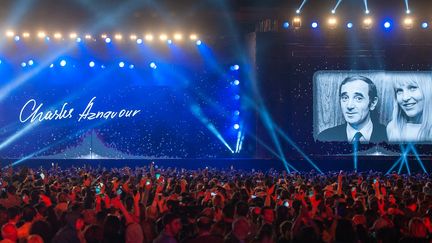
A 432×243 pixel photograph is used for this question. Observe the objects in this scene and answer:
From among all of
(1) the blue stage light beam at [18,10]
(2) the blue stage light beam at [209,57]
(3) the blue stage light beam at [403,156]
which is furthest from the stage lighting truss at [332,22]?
(1) the blue stage light beam at [18,10]

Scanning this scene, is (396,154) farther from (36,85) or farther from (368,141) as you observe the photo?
(36,85)

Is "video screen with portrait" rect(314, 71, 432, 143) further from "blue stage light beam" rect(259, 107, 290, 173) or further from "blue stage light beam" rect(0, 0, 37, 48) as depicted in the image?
"blue stage light beam" rect(0, 0, 37, 48)

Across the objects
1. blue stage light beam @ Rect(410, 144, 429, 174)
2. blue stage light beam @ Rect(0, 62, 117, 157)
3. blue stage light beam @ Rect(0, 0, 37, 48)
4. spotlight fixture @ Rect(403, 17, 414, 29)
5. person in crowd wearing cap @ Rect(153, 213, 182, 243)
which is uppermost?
blue stage light beam @ Rect(0, 0, 37, 48)

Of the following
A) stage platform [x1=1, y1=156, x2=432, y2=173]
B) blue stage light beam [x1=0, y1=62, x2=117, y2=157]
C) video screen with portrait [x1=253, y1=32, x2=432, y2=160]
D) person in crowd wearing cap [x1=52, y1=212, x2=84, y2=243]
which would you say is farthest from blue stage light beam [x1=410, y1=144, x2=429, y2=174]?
person in crowd wearing cap [x1=52, y1=212, x2=84, y2=243]

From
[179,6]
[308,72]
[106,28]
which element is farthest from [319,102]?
[106,28]

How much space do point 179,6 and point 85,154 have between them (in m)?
6.46

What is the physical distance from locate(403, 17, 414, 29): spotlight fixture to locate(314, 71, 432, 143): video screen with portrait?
5.49ft

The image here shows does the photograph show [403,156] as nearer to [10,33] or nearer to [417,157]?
[417,157]

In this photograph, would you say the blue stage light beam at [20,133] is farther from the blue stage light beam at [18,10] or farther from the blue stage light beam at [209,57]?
the blue stage light beam at [209,57]

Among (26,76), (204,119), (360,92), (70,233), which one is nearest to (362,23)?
(360,92)

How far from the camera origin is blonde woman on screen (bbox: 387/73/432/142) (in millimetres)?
22859

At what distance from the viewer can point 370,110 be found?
22.8 m

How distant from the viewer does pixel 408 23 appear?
2177 centimetres

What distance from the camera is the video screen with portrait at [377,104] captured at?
22.8 metres
